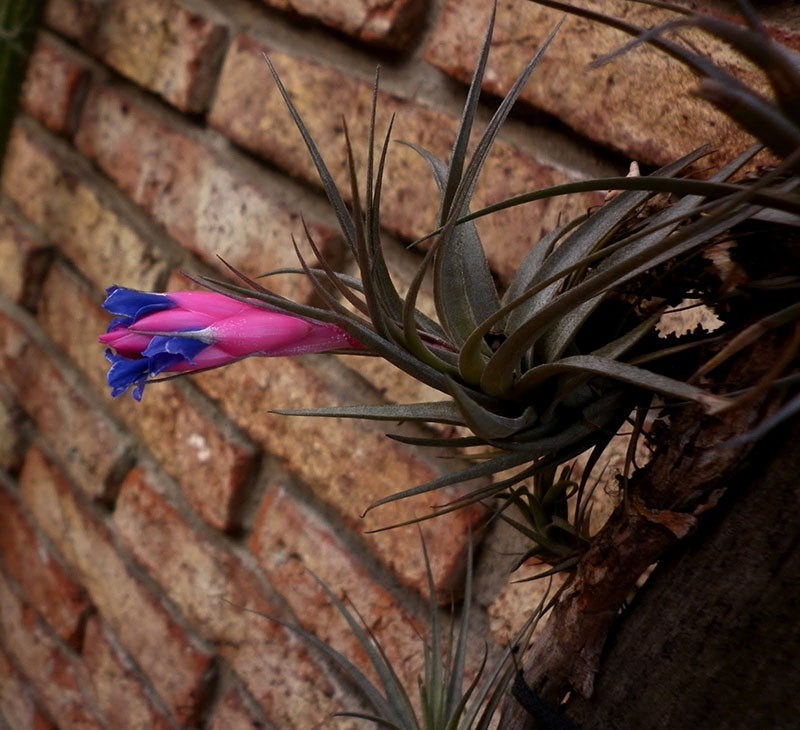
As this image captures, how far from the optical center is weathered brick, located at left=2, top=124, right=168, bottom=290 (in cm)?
79

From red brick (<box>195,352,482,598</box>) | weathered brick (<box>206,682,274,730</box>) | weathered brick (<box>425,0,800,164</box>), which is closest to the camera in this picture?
weathered brick (<box>425,0,800,164</box>)

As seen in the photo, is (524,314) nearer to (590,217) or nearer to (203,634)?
(590,217)

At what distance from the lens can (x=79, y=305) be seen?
85 cm

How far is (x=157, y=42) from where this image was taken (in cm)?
76

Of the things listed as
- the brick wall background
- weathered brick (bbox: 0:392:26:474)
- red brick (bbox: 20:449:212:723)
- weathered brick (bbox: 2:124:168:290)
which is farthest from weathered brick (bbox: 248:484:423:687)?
weathered brick (bbox: 0:392:26:474)

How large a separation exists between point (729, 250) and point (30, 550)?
84 cm

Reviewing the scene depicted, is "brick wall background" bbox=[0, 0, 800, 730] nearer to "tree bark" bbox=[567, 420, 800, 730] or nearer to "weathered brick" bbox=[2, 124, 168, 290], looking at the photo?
"weathered brick" bbox=[2, 124, 168, 290]

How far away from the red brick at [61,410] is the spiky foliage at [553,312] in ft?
1.78

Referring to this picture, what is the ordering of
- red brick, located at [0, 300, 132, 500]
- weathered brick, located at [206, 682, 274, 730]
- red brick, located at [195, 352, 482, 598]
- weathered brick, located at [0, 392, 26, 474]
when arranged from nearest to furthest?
red brick, located at [195, 352, 482, 598] < weathered brick, located at [206, 682, 274, 730] < red brick, located at [0, 300, 132, 500] < weathered brick, located at [0, 392, 26, 474]

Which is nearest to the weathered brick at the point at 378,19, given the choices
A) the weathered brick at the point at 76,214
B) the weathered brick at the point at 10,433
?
the weathered brick at the point at 76,214

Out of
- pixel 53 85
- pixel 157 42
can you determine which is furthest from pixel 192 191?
pixel 53 85

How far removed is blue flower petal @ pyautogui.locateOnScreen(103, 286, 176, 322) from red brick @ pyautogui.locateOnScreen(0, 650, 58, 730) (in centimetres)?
76

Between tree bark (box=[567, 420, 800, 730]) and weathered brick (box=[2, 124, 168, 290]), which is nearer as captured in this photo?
tree bark (box=[567, 420, 800, 730])

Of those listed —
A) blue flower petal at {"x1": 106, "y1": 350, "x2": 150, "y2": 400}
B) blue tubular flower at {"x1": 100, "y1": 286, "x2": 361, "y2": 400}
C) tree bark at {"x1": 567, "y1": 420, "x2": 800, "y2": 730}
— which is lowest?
tree bark at {"x1": 567, "y1": 420, "x2": 800, "y2": 730}
